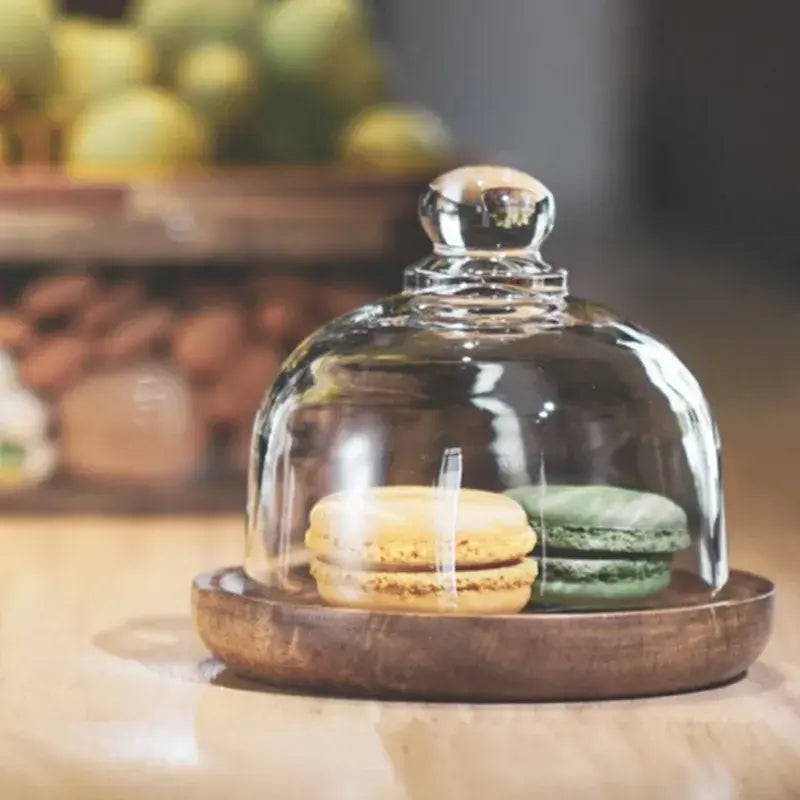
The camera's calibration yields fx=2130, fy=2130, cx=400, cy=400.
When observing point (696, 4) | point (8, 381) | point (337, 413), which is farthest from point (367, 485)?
point (696, 4)

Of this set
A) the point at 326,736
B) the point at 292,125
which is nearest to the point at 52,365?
the point at 292,125

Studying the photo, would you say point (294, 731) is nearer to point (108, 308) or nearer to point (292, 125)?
point (108, 308)

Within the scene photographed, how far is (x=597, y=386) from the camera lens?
92cm

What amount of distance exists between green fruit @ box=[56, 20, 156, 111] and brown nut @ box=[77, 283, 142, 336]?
146 mm

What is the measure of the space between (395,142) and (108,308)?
24 centimetres

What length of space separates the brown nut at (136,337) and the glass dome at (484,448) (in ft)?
1.62

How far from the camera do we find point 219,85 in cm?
153

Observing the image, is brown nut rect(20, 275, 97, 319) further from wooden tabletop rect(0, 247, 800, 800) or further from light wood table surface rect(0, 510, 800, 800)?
light wood table surface rect(0, 510, 800, 800)

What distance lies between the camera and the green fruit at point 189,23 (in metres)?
1.57

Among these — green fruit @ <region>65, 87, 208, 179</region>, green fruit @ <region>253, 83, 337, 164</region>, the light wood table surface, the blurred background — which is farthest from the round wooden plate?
green fruit @ <region>253, 83, 337, 164</region>

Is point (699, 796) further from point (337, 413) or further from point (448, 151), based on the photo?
point (448, 151)

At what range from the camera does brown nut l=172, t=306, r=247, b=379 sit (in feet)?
4.74

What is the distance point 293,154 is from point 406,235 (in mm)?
155

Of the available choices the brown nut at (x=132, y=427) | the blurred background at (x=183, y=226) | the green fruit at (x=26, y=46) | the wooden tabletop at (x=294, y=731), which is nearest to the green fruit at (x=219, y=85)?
the blurred background at (x=183, y=226)
